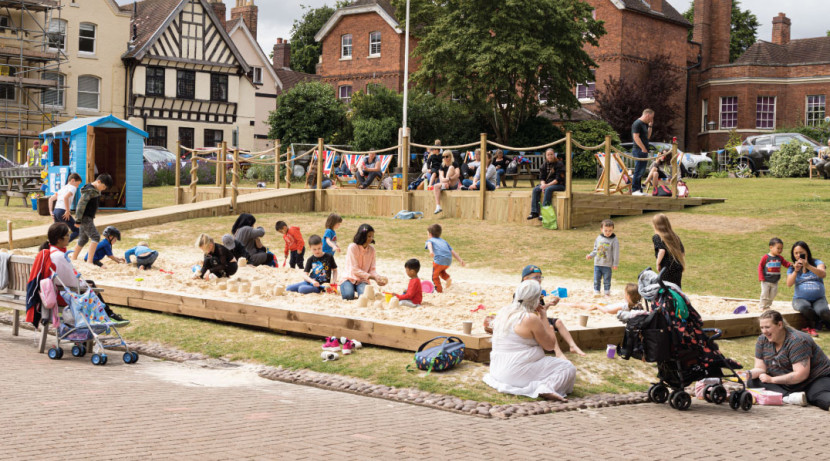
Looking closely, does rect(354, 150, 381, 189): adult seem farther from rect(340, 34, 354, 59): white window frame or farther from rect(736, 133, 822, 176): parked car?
rect(340, 34, 354, 59): white window frame

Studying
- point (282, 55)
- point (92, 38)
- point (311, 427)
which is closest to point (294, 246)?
point (311, 427)

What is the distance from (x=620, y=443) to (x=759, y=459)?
0.95 metres

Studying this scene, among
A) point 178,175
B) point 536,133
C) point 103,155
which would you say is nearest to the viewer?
point 103,155

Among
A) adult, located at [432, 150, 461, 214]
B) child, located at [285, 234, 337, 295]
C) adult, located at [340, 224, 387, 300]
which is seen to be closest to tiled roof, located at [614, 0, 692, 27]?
adult, located at [432, 150, 461, 214]

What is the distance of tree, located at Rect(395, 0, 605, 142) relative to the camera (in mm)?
38094

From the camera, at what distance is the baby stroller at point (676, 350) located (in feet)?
25.2

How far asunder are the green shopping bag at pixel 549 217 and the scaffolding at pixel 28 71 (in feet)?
95.9

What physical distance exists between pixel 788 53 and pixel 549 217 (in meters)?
38.2

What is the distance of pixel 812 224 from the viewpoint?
58.9 ft

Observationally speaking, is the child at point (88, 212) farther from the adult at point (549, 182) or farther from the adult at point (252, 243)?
the adult at point (549, 182)

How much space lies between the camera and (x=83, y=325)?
920 centimetres

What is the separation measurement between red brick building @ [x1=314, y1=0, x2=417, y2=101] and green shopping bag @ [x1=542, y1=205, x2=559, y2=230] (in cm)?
3049

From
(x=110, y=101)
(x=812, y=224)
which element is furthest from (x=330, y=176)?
(x=110, y=101)

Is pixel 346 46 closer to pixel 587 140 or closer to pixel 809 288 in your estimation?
pixel 587 140
